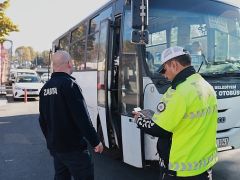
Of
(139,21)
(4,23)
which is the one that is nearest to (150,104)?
(139,21)

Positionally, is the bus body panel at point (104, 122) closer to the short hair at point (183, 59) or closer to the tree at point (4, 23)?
the short hair at point (183, 59)

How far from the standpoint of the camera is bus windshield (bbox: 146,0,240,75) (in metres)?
5.89

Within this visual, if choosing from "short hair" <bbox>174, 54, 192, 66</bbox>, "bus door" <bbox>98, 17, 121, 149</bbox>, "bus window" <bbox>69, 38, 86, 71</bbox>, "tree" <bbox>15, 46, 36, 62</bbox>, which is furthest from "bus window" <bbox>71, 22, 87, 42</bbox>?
"tree" <bbox>15, 46, 36, 62</bbox>

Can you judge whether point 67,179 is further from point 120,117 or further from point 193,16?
point 193,16

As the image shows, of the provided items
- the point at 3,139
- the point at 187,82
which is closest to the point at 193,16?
the point at 187,82

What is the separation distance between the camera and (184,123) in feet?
9.98

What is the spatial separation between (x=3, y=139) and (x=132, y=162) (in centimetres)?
532

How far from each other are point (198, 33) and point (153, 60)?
3.40 feet

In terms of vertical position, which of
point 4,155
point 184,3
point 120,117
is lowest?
point 4,155

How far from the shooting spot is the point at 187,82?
10.1 feet

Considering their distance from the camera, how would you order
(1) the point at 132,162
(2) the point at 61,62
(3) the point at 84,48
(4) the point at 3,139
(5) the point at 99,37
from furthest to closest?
(4) the point at 3,139, (3) the point at 84,48, (5) the point at 99,37, (1) the point at 132,162, (2) the point at 61,62

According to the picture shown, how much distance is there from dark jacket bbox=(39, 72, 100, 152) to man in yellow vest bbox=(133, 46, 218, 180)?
2.95 feet

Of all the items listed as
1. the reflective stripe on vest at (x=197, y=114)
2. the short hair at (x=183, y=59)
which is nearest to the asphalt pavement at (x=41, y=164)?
the reflective stripe on vest at (x=197, y=114)

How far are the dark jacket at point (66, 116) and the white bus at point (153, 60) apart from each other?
159 centimetres
